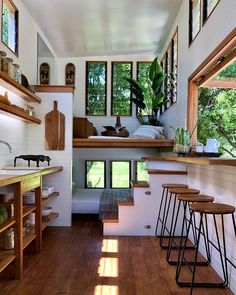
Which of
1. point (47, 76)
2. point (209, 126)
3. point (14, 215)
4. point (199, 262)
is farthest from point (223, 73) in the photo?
point (47, 76)

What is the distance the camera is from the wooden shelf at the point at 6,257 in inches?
96.8

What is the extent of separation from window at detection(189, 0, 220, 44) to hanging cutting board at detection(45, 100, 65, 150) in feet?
7.25

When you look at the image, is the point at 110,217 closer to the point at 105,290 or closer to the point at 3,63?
the point at 105,290

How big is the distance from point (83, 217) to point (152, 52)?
4.04m

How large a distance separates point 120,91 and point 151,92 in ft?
3.17

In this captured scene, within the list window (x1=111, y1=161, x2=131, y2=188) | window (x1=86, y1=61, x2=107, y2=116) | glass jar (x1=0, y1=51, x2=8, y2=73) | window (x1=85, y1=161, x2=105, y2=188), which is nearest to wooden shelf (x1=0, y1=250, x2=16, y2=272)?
glass jar (x1=0, y1=51, x2=8, y2=73)

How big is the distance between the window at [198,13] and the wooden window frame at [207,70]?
1.75ft

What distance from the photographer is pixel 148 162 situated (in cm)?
466

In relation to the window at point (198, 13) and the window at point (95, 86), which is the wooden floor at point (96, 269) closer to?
the window at point (198, 13)

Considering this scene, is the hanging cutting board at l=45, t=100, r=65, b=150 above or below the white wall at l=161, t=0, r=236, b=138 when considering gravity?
below

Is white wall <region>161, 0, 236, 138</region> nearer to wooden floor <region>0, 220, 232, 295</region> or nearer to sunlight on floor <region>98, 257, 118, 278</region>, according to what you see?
wooden floor <region>0, 220, 232, 295</region>

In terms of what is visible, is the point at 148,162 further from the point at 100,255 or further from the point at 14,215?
the point at 14,215

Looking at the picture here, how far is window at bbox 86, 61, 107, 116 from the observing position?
7.18 meters

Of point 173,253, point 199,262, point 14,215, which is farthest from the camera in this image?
point 173,253
